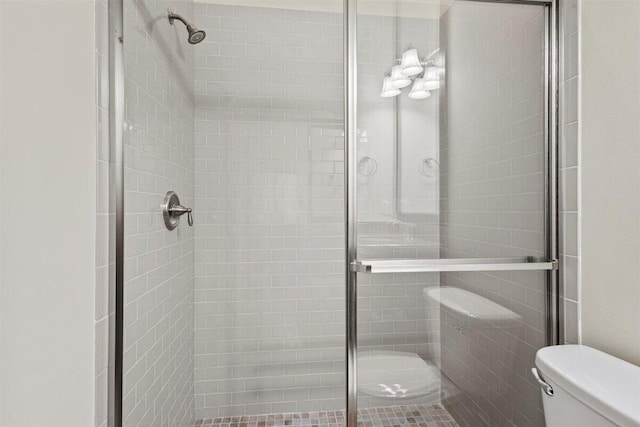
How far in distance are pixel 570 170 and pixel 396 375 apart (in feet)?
2.84

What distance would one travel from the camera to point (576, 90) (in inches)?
45.1

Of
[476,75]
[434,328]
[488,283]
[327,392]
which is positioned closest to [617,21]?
[476,75]

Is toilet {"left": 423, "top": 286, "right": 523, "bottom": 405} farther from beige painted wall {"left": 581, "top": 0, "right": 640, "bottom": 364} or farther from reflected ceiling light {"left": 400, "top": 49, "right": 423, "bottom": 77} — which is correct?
reflected ceiling light {"left": 400, "top": 49, "right": 423, "bottom": 77}

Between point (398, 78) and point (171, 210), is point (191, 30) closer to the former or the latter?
point (171, 210)

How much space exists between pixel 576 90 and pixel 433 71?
17.9 inches

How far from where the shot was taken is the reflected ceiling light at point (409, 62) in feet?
3.76

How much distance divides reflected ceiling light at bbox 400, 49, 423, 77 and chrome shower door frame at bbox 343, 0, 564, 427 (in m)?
0.15

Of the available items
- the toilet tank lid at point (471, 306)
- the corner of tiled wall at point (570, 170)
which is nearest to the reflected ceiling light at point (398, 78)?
the corner of tiled wall at point (570, 170)

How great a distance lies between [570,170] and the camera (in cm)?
116

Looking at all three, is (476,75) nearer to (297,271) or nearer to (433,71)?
(433,71)
